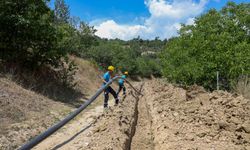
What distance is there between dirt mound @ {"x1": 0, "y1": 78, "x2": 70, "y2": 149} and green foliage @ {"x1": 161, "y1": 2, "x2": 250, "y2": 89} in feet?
29.6

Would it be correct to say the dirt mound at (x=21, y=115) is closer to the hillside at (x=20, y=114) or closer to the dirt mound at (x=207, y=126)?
the hillside at (x=20, y=114)

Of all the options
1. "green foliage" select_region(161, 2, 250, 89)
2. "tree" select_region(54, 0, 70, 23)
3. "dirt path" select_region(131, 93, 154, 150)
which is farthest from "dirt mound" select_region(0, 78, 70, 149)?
"tree" select_region(54, 0, 70, 23)

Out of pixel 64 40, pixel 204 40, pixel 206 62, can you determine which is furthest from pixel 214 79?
pixel 64 40

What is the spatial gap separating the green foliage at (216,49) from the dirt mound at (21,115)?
29.6 ft

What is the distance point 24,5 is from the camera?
1485cm

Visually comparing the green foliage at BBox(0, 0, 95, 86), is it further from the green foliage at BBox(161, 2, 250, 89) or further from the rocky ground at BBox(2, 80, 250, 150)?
the green foliage at BBox(161, 2, 250, 89)

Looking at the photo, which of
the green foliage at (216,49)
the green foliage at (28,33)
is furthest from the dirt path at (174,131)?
the green foliage at (28,33)

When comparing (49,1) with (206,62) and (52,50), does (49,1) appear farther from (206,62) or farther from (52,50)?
(206,62)

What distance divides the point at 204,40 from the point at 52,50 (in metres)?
9.39

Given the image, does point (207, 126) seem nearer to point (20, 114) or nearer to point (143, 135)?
point (143, 135)

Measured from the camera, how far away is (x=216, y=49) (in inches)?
665

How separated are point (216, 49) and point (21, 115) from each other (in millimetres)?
11893

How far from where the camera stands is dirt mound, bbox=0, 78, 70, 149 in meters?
7.09

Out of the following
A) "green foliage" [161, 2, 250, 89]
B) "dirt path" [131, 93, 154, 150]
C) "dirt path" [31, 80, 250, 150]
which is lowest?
"dirt path" [131, 93, 154, 150]
